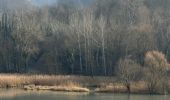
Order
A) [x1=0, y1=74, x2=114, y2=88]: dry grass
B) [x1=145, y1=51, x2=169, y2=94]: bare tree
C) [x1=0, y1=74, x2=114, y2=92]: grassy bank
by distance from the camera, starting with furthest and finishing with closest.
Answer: [x1=0, y1=74, x2=114, y2=88]: dry grass → [x1=0, y1=74, x2=114, y2=92]: grassy bank → [x1=145, y1=51, x2=169, y2=94]: bare tree

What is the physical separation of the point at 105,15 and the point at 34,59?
15.9 m

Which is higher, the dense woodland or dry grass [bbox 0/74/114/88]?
the dense woodland

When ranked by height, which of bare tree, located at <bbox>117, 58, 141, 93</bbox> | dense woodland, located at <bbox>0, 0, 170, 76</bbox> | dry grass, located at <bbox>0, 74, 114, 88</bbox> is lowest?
dry grass, located at <bbox>0, 74, 114, 88</bbox>

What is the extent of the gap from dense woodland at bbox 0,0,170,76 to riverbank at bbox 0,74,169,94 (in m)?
9.38

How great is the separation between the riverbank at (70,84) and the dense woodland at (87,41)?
30.8 ft

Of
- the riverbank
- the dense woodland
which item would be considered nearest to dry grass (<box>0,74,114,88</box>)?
the riverbank

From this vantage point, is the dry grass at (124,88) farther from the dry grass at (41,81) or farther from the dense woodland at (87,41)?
the dense woodland at (87,41)

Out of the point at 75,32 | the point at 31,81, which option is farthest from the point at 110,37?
the point at 31,81

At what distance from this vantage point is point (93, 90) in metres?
52.1

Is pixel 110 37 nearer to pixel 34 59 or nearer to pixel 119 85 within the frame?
pixel 34 59

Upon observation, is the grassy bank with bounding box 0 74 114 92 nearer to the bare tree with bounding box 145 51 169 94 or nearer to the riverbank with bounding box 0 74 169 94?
the riverbank with bounding box 0 74 169 94

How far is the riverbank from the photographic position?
50500mm

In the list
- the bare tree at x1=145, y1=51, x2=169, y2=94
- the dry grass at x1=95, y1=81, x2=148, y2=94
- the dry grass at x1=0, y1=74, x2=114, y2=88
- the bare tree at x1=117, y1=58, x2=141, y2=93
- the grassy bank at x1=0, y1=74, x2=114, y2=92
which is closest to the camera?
the bare tree at x1=145, y1=51, x2=169, y2=94

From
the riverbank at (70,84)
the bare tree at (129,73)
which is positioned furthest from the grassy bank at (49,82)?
the bare tree at (129,73)
